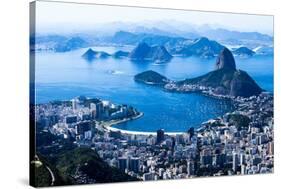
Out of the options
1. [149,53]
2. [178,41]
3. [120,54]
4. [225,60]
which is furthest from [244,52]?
[120,54]

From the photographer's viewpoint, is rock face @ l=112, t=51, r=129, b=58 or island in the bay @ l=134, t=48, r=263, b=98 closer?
rock face @ l=112, t=51, r=129, b=58

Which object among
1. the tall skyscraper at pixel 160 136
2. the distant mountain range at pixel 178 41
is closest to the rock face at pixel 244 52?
the distant mountain range at pixel 178 41

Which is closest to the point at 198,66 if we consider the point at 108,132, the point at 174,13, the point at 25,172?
the point at 174,13

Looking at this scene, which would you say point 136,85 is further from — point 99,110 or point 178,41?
point 178,41

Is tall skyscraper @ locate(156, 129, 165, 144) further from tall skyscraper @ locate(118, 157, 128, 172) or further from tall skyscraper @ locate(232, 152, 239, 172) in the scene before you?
tall skyscraper @ locate(232, 152, 239, 172)

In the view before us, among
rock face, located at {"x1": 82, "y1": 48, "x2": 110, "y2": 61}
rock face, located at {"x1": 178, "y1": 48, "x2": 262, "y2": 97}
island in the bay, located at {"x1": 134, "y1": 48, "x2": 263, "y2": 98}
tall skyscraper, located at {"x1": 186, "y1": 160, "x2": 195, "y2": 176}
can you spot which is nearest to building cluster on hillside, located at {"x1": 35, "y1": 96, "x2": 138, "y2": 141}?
rock face, located at {"x1": 82, "y1": 48, "x2": 110, "y2": 61}

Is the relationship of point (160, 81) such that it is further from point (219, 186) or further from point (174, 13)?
point (219, 186)

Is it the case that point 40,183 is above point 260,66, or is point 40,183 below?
below
